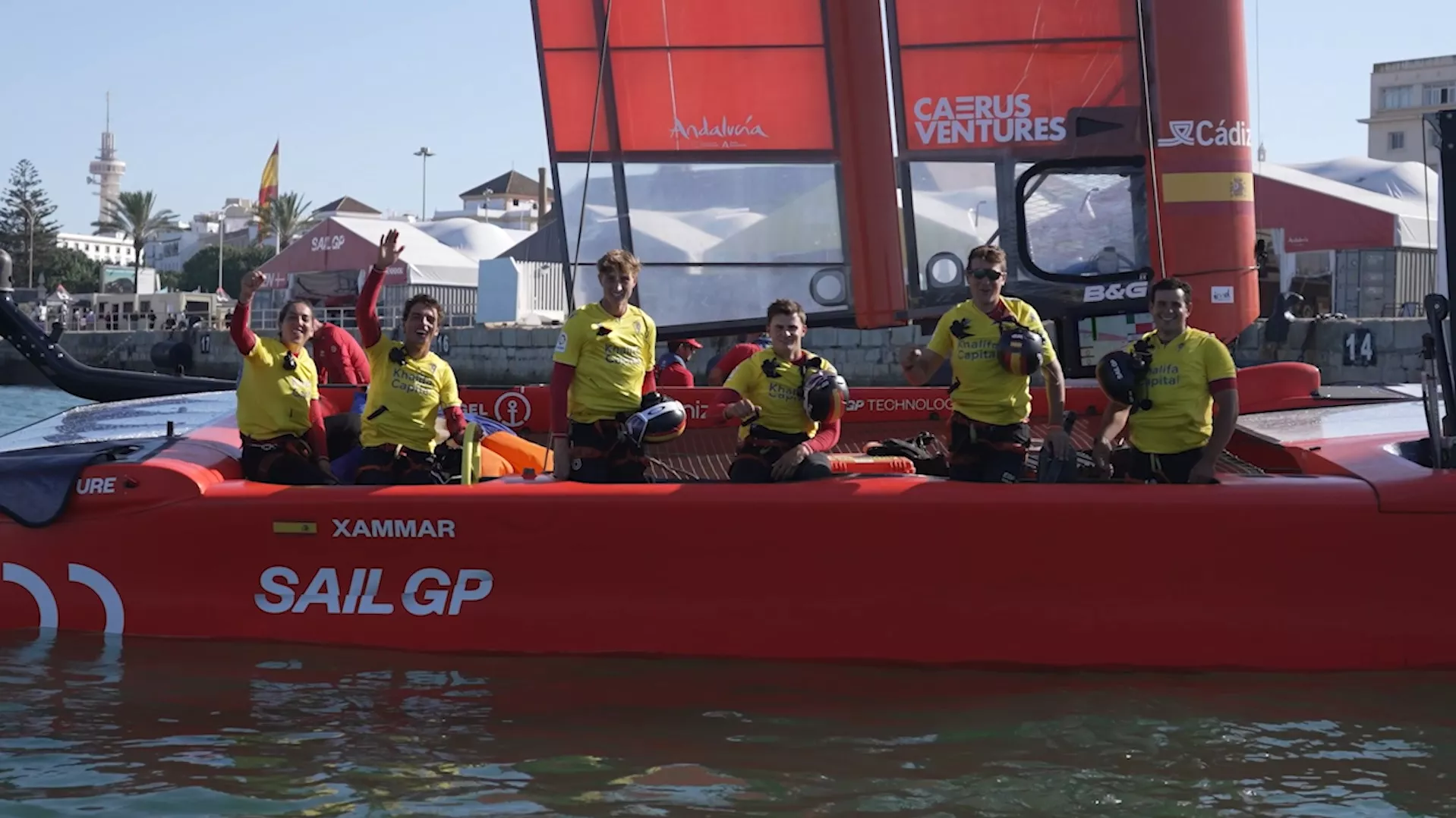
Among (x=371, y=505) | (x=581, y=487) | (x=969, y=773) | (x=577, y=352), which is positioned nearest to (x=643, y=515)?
(x=581, y=487)

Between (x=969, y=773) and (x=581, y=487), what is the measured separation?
2005 mm

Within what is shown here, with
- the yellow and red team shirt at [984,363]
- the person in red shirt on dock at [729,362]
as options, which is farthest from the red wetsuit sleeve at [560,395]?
the person in red shirt on dock at [729,362]

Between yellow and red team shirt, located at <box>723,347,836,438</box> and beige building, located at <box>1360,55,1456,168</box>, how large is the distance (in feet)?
232

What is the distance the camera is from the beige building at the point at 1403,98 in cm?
7019

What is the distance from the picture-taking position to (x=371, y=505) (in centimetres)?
599

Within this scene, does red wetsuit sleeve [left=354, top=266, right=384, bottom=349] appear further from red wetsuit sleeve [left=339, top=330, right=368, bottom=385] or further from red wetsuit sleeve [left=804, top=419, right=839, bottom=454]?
red wetsuit sleeve [left=339, top=330, right=368, bottom=385]

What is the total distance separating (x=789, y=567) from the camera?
5.79 meters

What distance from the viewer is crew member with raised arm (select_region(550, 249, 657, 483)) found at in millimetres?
6039

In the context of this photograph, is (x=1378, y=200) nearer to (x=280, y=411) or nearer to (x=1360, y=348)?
(x=1360, y=348)

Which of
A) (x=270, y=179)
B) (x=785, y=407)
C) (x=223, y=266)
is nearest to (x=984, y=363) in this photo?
(x=785, y=407)

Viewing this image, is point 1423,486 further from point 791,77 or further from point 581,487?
point 791,77

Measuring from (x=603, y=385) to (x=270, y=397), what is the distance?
155 centimetres

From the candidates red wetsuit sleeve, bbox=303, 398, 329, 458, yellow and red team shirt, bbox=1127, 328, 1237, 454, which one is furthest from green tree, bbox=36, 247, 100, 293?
yellow and red team shirt, bbox=1127, 328, 1237, 454

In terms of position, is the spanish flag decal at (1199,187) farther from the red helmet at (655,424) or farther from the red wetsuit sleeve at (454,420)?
the red wetsuit sleeve at (454,420)
